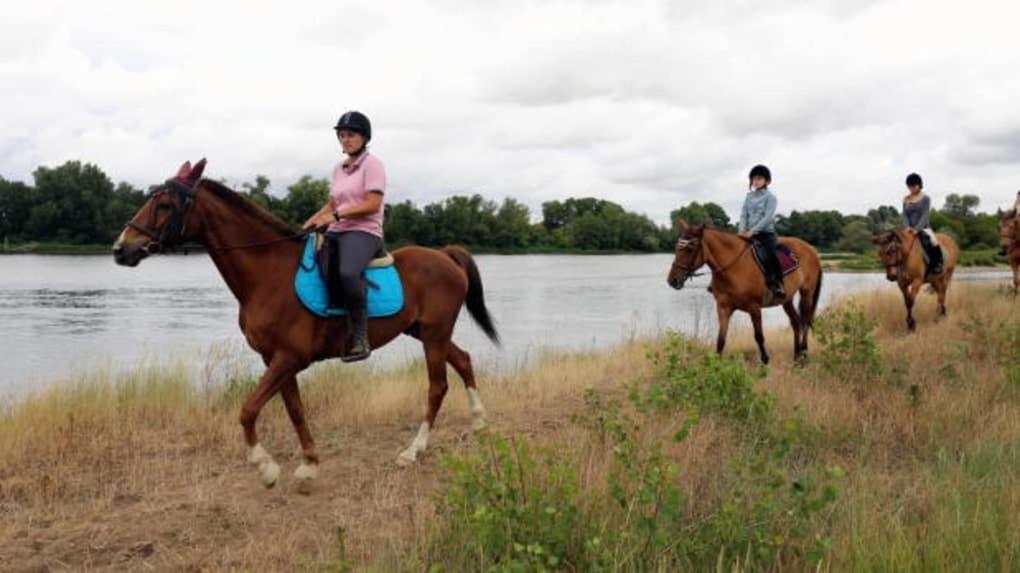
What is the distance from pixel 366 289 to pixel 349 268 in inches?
12.3

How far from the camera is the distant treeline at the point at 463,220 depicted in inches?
2498

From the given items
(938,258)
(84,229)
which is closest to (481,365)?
(938,258)

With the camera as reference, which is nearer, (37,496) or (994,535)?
(994,535)

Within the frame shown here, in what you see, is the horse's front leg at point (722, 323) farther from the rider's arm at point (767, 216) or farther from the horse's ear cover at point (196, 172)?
the horse's ear cover at point (196, 172)

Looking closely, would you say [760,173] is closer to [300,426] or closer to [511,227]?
[300,426]

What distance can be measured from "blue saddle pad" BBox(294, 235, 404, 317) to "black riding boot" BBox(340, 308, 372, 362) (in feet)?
0.31

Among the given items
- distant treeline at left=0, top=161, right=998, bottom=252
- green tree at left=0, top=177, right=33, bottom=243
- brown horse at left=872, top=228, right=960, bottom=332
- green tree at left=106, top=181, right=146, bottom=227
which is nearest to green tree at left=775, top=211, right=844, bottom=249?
distant treeline at left=0, top=161, right=998, bottom=252

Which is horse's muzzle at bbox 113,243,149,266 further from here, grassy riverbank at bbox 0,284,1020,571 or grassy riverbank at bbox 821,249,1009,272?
grassy riverbank at bbox 821,249,1009,272

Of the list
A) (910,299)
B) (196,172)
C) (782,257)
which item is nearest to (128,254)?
(196,172)

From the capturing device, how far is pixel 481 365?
11609 millimetres

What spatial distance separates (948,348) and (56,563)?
32.6ft

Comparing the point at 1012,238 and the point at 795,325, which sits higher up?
the point at 1012,238

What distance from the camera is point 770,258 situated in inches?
395

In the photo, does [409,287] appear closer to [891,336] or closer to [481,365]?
[481,365]
